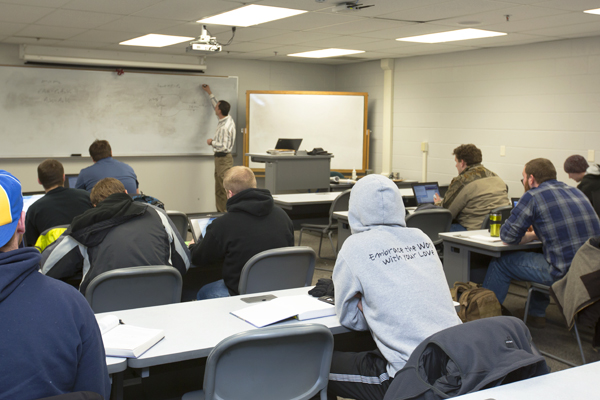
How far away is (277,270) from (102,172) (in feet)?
7.33

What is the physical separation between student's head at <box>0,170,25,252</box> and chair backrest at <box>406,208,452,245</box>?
11.1 feet

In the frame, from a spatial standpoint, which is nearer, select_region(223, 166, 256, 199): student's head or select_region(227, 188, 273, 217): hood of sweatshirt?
select_region(227, 188, 273, 217): hood of sweatshirt

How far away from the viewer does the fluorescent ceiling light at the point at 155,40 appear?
6.26 meters

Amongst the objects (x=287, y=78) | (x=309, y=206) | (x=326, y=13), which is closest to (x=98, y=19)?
(x=326, y=13)

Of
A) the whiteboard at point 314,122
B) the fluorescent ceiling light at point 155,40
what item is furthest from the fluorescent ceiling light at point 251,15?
the whiteboard at point 314,122

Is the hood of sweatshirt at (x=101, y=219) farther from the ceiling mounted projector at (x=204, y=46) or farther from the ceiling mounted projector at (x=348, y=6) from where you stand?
the ceiling mounted projector at (x=204, y=46)

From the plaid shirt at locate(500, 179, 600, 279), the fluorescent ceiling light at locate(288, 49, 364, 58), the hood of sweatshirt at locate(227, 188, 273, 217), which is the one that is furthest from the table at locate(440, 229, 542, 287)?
the fluorescent ceiling light at locate(288, 49, 364, 58)

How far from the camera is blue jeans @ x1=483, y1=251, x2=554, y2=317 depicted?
350cm

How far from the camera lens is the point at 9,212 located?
111cm

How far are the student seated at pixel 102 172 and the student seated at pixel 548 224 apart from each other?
9.50ft

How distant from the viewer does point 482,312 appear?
3191 mm

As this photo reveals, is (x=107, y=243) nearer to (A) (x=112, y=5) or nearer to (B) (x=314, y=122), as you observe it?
(A) (x=112, y=5)

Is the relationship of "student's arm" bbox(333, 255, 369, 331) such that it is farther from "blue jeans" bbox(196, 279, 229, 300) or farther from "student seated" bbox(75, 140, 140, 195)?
"student seated" bbox(75, 140, 140, 195)

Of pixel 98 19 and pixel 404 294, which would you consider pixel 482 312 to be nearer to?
pixel 404 294
